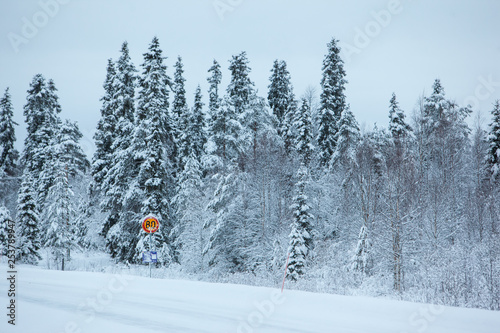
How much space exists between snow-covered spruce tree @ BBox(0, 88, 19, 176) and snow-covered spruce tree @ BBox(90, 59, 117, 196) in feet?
52.4

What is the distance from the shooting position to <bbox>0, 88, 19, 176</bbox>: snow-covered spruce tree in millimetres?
44812

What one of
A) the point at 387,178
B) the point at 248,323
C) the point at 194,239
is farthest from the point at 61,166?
the point at 248,323

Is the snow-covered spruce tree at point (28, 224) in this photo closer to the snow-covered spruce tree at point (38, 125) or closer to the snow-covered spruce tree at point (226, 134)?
the snow-covered spruce tree at point (38, 125)

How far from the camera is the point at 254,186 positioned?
103 feet

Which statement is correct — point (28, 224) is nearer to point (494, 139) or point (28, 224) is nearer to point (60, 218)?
point (60, 218)

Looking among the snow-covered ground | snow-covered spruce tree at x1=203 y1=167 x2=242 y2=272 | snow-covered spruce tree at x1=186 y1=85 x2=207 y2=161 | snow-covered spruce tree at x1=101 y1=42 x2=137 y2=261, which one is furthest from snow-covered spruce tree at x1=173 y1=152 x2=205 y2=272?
the snow-covered ground

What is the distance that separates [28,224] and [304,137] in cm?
2569

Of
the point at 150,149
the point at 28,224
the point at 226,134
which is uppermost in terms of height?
the point at 226,134

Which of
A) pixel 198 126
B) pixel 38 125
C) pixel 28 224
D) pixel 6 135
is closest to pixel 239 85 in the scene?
pixel 198 126

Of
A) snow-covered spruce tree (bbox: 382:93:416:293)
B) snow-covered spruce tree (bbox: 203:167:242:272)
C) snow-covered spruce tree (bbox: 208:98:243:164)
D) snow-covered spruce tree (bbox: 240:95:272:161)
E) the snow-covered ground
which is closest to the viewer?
the snow-covered ground

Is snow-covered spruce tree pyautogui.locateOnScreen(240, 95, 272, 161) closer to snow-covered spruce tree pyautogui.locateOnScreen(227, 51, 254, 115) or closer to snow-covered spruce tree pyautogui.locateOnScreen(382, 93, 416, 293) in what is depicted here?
snow-covered spruce tree pyautogui.locateOnScreen(227, 51, 254, 115)

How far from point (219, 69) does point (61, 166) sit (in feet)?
62.3

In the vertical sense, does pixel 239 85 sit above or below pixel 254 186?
above

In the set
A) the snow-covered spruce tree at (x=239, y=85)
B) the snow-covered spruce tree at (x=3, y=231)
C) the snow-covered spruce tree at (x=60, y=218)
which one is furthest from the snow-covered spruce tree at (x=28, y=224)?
the snow-covered spruce tree at (x=239, y=85)
